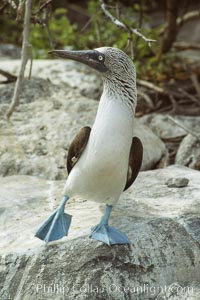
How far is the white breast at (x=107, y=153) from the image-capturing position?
10.8 ft

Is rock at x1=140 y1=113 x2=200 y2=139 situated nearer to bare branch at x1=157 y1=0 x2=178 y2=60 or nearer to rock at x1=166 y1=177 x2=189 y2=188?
bare branch at x1=157 y1=0 x2=178 y2=60

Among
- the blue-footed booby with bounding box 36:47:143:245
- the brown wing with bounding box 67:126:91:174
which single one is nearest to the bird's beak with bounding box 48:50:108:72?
the blue-footed booby with bounding box 36:47:143:245

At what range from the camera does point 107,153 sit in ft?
10.8

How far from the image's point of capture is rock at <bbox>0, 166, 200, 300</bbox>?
128 inches

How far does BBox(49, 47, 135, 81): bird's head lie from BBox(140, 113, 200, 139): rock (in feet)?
9.93

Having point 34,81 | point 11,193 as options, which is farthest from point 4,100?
point 11,193

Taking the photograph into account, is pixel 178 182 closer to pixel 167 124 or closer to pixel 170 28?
pixel 167 124

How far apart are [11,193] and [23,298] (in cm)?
106

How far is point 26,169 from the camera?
15.4ft

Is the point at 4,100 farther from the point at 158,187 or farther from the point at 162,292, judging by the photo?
the point at 162,292

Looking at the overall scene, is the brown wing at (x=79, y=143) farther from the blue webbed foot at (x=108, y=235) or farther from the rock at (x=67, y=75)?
the rock at (x=67, y=75)

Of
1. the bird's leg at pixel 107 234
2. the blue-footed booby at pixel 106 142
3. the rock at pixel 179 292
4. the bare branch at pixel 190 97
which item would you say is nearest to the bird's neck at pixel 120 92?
the blue-footed booby at pixel 106 142

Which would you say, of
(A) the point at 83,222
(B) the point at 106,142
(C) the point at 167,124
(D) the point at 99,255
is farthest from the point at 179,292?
(C) the point at 167,124

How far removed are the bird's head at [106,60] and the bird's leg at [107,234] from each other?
0.86 m
